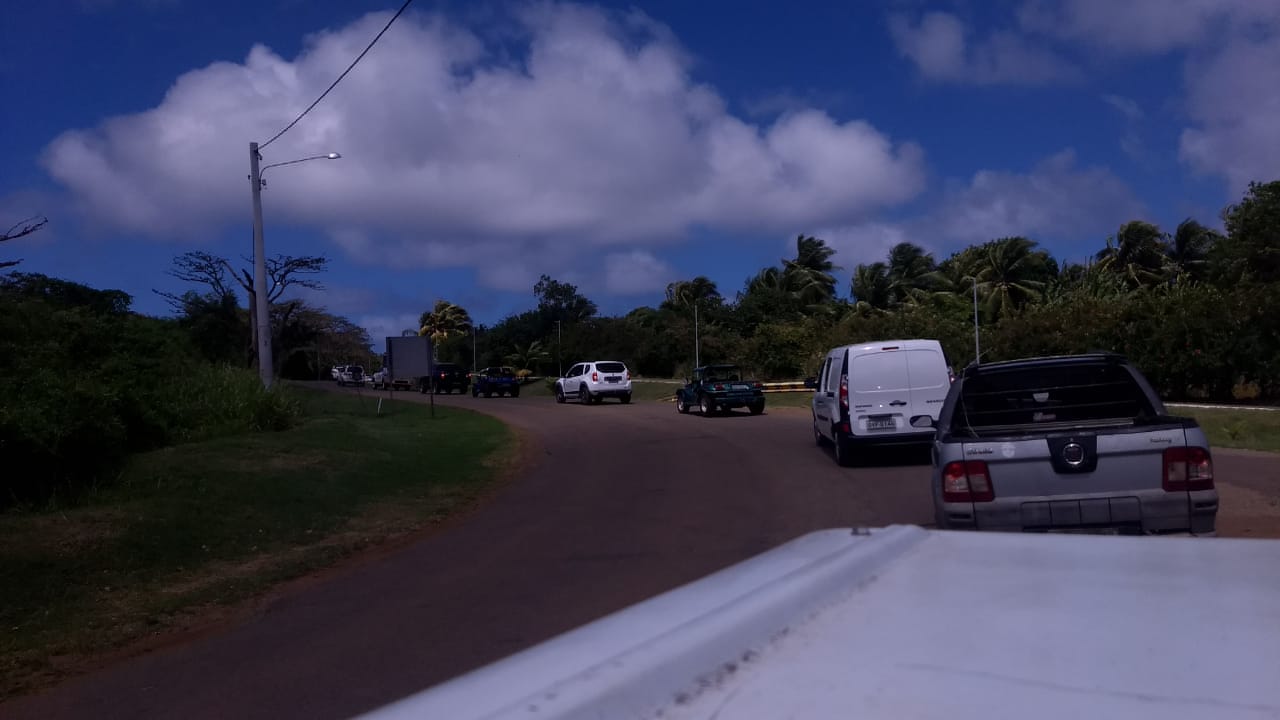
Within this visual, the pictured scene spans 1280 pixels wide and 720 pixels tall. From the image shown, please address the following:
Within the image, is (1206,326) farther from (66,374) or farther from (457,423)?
(66,374)

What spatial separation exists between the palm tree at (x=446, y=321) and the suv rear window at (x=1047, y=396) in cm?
9200

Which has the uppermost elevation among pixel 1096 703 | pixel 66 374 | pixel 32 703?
pixel 66 374

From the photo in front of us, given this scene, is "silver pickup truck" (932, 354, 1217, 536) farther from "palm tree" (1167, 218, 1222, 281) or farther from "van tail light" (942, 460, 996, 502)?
"palm tree" (1167, 218, 1222, 281)

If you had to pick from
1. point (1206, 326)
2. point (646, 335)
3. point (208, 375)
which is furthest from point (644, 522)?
point (646, 335)

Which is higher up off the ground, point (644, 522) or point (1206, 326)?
point (1206, 326)

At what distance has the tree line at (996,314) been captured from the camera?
78.4ft

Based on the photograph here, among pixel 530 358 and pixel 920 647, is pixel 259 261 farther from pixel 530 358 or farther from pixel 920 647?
pixel 530 358

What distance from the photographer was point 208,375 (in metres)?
19.2

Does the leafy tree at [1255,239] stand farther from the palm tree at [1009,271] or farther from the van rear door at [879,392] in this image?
the van rear door at [879,392]

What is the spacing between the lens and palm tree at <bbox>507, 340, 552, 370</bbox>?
227ft

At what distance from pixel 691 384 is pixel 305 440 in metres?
14.3

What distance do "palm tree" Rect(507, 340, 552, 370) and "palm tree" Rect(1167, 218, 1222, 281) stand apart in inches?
1589

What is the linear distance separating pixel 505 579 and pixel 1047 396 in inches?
183

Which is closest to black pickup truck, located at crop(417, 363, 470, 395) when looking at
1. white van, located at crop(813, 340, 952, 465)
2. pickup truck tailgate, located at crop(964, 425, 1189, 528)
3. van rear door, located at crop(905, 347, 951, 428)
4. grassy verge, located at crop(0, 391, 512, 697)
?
grassy verge, located at crop(0, 391, 512, 697)
